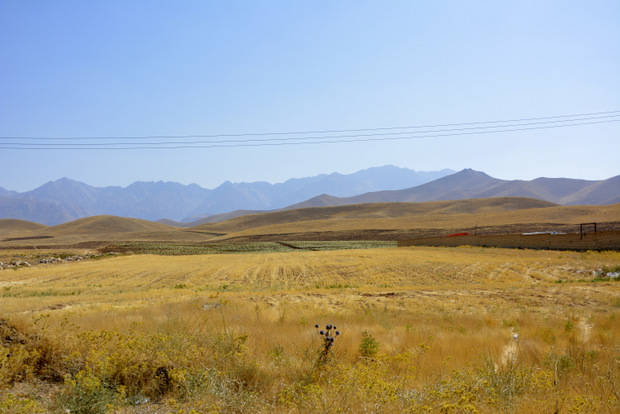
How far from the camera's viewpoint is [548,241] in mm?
40469

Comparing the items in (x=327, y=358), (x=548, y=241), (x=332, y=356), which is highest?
(x=327, y=358)

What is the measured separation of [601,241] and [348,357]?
37.1m

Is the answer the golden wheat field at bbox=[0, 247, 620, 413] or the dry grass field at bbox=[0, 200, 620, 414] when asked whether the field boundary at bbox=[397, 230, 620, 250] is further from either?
the golden wheat field at bbox=[0, 247, 620, 413]

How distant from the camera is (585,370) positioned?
718 centimetres

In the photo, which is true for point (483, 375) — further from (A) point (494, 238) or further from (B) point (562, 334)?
(A) point (494, 238)

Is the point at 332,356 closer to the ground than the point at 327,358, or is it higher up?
closer to the ground

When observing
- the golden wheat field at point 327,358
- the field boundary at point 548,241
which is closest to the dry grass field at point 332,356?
the golden wheat field at point 327,358

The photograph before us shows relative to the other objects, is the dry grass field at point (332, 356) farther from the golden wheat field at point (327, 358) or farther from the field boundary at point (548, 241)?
the field boundary at point (548, 241)

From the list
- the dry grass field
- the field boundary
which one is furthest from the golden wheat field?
the field boundary

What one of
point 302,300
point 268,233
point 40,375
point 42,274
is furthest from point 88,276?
point 268,233

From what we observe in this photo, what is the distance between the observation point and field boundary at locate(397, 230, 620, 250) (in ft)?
116

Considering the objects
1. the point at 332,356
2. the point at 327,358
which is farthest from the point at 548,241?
the point at 327,358

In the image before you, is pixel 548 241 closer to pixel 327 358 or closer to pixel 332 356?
pixel 332 356

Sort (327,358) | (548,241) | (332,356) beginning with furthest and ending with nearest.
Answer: (548,241), (332,356), (327,358)
